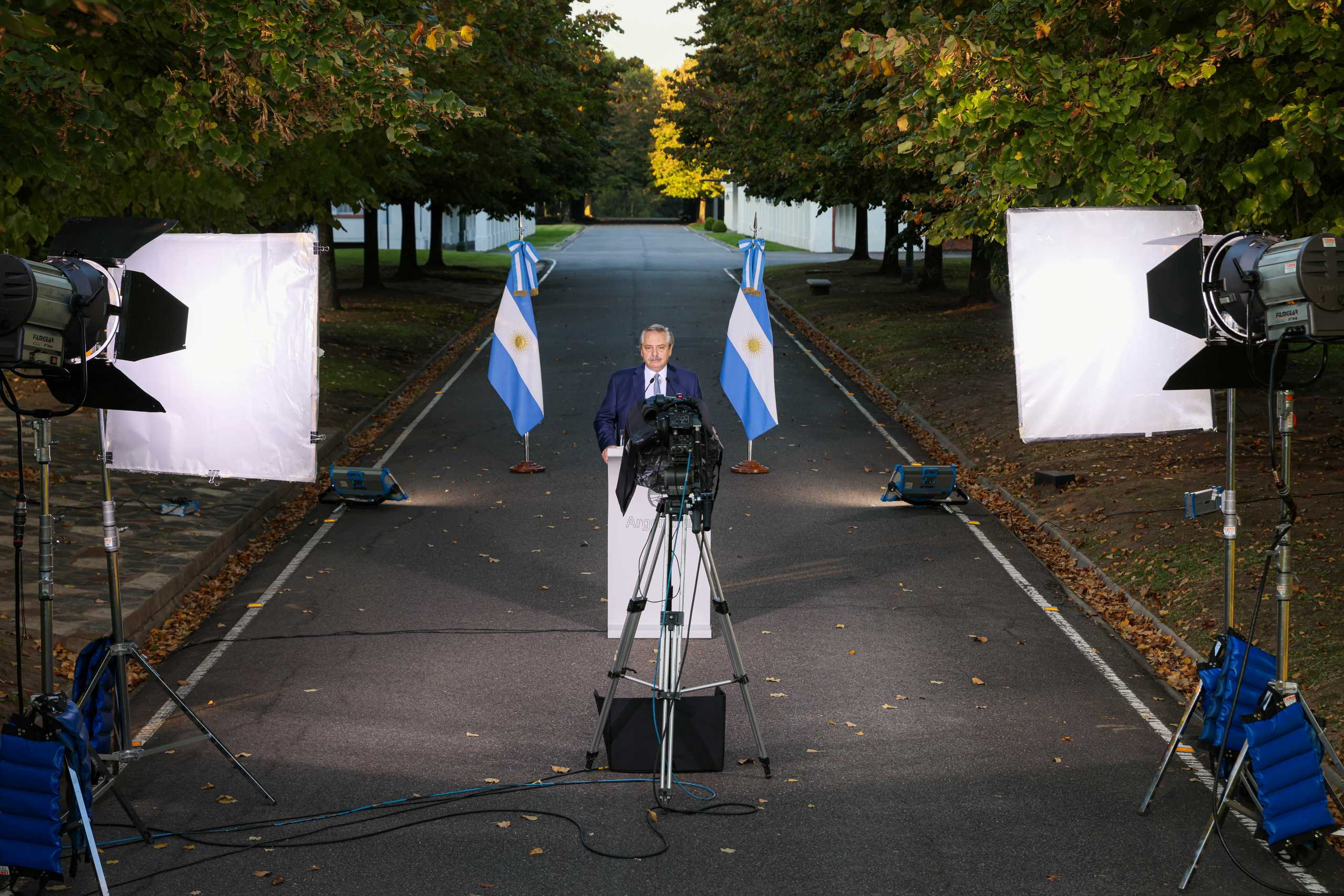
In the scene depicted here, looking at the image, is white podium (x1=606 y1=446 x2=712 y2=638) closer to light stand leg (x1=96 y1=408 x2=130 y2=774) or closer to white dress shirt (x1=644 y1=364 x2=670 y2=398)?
white dress shirt (x1=644 y1=364 x2=670 y2=398)

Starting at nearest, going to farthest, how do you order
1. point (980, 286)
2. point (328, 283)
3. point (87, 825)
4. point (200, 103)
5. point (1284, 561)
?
1. point (87, 825)
2. point (1284, 561)
3. point (200, 103)
4. point (328, 283)
5. point (980, 286)

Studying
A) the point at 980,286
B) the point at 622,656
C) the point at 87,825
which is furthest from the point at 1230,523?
the point at 980,286

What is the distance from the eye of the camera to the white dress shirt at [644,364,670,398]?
30.6 ft

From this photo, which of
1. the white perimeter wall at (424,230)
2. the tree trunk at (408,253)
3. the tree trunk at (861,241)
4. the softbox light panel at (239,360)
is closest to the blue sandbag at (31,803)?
the softbox light panel at (239,360)

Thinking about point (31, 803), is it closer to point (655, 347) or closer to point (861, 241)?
point (655, 347)

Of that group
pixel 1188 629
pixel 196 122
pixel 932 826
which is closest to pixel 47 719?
pixel 932 826

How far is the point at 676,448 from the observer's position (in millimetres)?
7359

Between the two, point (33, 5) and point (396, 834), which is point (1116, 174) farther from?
point (33, 5)

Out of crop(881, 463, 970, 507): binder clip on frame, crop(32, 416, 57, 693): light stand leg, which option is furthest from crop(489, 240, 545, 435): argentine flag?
crop(32, 416, 57, 693): light stand leg

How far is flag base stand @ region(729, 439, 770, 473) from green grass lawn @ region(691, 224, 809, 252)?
42.7m

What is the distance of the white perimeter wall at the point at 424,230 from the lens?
66.7 meters

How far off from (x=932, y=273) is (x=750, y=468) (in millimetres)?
23117

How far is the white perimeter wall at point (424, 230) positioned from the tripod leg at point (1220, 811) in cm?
5528

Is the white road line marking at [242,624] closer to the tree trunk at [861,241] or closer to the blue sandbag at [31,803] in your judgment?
the blue sandbag at [31,803]
